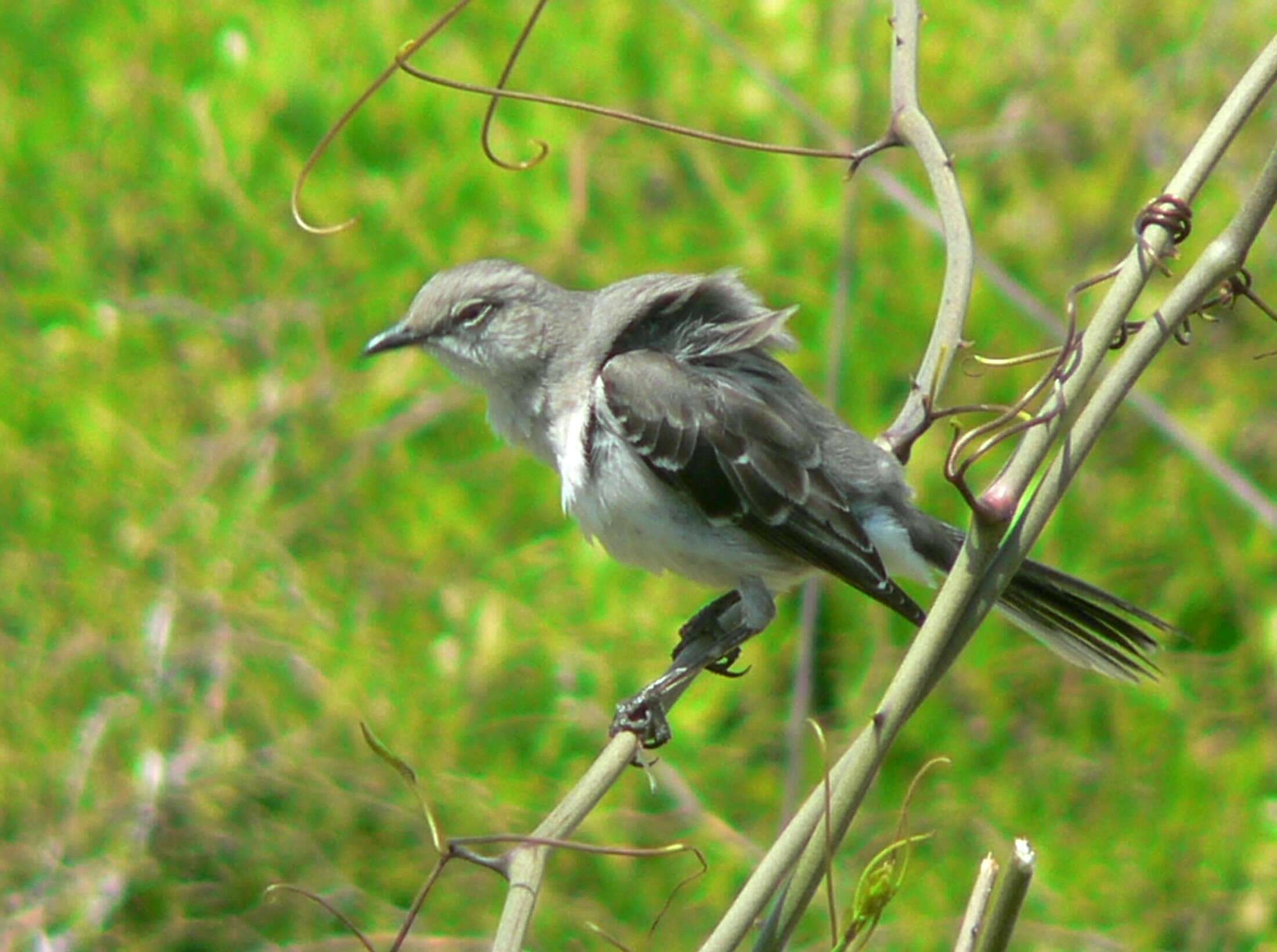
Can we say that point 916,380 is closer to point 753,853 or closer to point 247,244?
point 753,853

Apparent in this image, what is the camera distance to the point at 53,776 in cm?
525

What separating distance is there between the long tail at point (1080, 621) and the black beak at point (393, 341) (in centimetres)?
160

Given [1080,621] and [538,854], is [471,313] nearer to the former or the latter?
[1080,621]

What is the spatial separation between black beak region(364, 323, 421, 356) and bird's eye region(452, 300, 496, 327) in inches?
4.4

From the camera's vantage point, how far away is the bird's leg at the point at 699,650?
3227mm

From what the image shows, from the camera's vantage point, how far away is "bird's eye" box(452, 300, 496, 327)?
14.2 ft

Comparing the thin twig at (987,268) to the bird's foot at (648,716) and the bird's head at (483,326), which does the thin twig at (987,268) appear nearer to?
the bird's head at (483,326)

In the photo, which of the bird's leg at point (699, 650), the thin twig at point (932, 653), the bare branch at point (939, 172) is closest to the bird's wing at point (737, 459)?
the bird's leg at point (699, 650)

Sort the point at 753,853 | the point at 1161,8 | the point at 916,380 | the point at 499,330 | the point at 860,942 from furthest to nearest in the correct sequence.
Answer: the point at 1161,8
the point at 753,853
the point at 499,330
the point at 916,380
the point at 860,942

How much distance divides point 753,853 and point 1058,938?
0.94 metres

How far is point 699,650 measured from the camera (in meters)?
3.79

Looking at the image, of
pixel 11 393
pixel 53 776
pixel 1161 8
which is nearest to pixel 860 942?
pixel 53 776

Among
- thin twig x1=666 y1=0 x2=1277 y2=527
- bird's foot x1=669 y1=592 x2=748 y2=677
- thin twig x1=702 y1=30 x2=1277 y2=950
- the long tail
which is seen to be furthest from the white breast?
thin twig x1=702 y1=30 x2=1277 y2=950

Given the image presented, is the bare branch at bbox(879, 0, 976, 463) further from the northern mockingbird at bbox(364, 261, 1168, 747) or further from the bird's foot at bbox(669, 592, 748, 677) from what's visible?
the bird's foot at bbox(669, 592, 748, 677)
